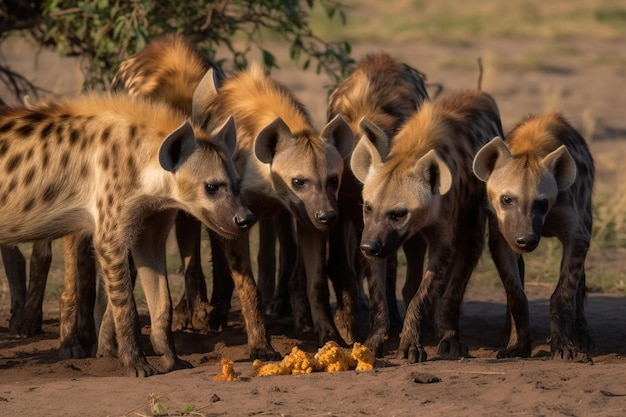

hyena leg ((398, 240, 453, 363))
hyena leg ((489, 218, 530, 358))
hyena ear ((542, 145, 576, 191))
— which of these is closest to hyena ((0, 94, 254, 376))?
hyena leg ((398, 240, 453, 363))

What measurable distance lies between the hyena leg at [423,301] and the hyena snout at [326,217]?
441 mm

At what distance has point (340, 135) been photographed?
5.93 m

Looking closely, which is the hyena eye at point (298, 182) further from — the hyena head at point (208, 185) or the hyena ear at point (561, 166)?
the hyena ear at point (561, 166)

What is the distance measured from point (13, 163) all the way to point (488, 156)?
189 centimetres

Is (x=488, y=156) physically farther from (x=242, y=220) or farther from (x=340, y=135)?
(x=242, y=220)

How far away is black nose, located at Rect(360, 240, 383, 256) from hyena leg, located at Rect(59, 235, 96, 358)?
1.25m

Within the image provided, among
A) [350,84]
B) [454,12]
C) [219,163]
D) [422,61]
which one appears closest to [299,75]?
[422,61]

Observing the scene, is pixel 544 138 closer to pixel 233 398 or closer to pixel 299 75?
pixel 233 398

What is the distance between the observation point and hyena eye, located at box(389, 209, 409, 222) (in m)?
5.62

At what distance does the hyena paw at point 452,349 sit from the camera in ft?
19.2

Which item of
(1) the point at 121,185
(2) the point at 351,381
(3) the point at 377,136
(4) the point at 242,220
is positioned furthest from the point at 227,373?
(3) the point at 377,136

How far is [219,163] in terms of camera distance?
558 centimetres

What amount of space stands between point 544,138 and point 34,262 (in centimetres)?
236

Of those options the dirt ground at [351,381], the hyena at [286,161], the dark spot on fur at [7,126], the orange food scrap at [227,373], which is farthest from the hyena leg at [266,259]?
the orange food scrap at [227,373]
